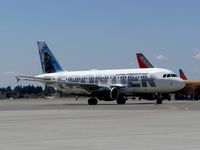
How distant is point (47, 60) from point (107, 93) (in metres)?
14.9

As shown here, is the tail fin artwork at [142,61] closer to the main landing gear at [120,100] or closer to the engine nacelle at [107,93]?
the main landing gear at [120,100]

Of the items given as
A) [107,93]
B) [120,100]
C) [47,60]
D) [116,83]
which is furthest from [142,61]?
[107,93]

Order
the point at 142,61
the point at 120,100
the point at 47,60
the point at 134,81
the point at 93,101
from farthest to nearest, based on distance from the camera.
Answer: the point at 142,61, the point at 47,60, the point at 93,101, the point at 120,100, the point at 134,81

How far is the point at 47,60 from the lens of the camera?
73750mm

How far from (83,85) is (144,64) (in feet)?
93.8

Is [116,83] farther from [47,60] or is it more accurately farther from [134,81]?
[47,60]

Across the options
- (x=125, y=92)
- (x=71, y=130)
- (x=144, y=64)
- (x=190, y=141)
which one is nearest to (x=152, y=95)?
(x=125, y=92)

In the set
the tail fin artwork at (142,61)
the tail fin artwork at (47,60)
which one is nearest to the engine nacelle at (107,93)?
the tail fin artwork at (47,60)

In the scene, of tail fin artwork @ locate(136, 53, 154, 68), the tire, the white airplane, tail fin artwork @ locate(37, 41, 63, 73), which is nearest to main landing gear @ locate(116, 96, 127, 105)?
the white airplane

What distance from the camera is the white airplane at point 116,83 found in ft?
201

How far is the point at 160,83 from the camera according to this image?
200 feet

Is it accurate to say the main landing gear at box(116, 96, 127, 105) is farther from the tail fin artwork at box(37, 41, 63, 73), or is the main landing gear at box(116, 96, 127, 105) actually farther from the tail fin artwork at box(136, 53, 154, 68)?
the tail fin artwork at box(136, 53, 154, 68)

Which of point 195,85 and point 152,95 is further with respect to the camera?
point 195,85

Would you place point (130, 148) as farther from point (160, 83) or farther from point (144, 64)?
point (144, 64)
